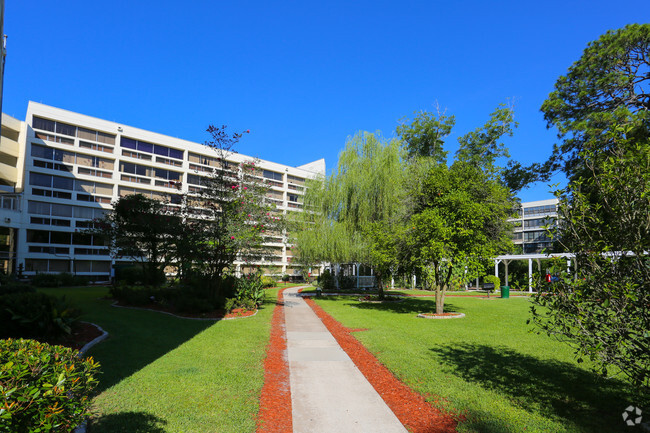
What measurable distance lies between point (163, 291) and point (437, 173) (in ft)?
43.1

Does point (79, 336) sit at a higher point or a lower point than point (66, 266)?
higher

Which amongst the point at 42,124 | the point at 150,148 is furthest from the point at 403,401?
the point at 150,148

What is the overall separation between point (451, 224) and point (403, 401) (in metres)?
9.92

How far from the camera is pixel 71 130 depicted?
148 feet

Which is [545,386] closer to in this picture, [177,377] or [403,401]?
[403,401]

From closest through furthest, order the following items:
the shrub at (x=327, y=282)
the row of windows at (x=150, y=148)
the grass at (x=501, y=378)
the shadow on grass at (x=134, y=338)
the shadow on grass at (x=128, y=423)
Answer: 1. the shadow on grass at (x=128, y=423)
2. the grass at (x=501, y=378)
3. the shadow on grass at (x=134, y=338)
4. the shrub at (x=327, y=282)
5. the row of windows at (x=150, y=148)

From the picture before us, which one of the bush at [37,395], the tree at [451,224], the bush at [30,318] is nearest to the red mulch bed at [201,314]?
the bush at [30,318]

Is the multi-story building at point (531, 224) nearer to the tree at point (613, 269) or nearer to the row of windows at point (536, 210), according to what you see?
the row of windows at point (536, 210)

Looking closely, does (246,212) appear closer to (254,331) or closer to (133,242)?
(254,331)

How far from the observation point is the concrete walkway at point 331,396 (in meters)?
4.64

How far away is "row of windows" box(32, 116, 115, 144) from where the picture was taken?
1694 inches

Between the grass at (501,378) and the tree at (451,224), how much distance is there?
9.84ft

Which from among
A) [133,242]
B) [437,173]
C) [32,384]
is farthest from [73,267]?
[32,384]

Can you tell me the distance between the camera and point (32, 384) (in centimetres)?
267
